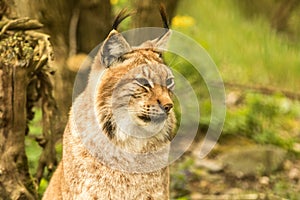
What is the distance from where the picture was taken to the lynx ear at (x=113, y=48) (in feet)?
12.6

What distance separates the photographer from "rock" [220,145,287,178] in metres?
6.75

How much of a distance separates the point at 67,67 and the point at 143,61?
80.8 inches

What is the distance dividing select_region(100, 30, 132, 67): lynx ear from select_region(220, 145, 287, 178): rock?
3097 mm

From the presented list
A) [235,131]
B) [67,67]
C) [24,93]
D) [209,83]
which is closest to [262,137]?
[235,131]

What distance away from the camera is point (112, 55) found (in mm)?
3928

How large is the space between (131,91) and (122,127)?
0.25m

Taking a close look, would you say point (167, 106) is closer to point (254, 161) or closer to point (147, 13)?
point (147, 13)

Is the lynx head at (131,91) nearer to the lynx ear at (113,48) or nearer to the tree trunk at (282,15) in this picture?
the lynx ear at (113,48)

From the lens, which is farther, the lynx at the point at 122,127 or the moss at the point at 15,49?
the moss at the point at 15,49

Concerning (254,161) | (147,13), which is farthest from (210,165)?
(147,13)

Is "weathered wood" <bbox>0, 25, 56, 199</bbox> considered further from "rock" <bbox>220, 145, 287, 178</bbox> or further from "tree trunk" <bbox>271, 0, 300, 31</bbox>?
"tree trunk" <bbox>271, 0, 300, 31</bbox>

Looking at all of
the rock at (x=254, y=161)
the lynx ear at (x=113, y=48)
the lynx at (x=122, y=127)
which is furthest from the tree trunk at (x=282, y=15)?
the lynx ear at (x=113, y=48)

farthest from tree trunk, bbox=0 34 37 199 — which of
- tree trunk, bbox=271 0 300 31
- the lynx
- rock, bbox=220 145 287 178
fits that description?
tree trunk, bbox=271 0 300 31

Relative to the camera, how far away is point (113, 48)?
3889mm
